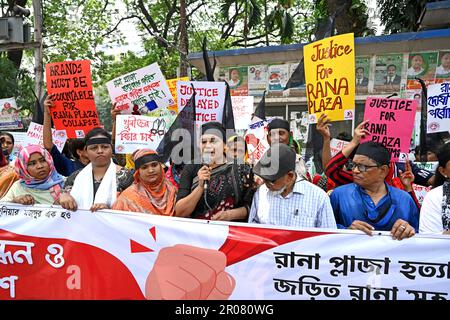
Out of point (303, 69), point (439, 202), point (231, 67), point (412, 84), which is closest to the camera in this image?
point (439, 202)

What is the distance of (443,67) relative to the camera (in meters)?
8.77

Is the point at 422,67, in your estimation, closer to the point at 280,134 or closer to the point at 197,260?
the point at 280,134

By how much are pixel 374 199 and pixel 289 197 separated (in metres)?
0.52

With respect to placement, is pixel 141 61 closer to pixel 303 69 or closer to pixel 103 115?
pixel 103 115

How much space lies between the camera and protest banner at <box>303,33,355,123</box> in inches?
151

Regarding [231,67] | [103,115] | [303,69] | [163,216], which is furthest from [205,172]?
[103,115]

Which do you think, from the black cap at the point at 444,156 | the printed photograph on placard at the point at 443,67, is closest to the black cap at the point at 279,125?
the black cap at the point at 444,156

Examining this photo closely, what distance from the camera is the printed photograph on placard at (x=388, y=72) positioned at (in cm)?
926

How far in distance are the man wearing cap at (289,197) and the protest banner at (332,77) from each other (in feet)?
3.59

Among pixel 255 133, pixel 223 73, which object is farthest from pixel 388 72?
pixel 255 133

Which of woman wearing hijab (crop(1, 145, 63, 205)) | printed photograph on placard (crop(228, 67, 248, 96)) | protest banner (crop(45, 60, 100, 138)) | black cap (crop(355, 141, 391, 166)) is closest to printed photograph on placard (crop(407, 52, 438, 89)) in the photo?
printed photograph on placard (crop(228, 67, 248, 96))

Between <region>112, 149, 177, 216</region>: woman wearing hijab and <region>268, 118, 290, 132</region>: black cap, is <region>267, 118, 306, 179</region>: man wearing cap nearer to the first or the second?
<region>268, 118, 290, 132</region>: black cap

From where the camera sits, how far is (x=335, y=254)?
2.74 metres

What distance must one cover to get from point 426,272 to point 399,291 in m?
0.18
